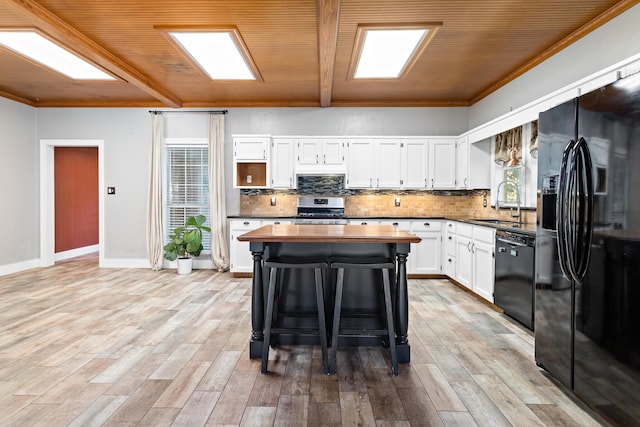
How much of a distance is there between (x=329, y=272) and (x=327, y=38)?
218 centimetres

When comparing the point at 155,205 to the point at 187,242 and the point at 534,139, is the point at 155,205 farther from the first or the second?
the point at 534,139

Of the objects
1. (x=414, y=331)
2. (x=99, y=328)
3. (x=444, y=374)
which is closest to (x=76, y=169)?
(x=99, y=328)

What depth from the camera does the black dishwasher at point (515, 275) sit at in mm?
3322

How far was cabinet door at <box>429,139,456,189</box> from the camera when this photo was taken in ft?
19.1

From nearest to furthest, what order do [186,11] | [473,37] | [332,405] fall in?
1. [332,405]
2. [186,11]
3. [473,37]

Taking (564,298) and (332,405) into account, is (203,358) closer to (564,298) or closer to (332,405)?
(332,405)

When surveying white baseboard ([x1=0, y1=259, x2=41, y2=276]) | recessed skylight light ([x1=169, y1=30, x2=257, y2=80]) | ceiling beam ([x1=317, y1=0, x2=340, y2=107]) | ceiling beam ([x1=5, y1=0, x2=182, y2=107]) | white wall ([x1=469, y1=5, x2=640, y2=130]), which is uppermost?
recessed skylight light ([x1=169, y1=30, x2=257, y2=80])

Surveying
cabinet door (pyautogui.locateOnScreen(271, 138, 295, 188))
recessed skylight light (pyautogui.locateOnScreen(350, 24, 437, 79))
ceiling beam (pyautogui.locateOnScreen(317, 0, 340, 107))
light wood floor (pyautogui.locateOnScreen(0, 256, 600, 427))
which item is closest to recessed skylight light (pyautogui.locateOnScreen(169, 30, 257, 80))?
ceiling beam (pyautogui.locateOnScreen(317, 0, 340, 107))

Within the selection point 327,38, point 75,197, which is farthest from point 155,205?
point 327,38

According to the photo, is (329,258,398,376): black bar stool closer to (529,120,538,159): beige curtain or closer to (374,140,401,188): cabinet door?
(529,120,538,159): beige curtain

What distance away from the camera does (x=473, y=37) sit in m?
3.73

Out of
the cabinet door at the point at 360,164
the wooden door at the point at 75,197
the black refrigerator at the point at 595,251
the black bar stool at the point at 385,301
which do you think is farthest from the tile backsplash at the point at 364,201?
the wooden door at the point at 75,197

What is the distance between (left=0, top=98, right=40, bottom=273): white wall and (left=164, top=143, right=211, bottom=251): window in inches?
87.7

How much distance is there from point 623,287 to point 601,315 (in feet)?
0.73
